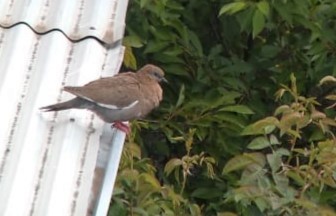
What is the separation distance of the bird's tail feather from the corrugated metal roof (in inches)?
2.1

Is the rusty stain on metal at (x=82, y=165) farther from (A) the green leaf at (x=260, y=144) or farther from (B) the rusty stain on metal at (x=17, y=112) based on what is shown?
(A) the green leaf at (x=260, y=144)

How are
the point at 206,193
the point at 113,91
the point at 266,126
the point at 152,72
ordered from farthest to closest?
1. the point at 206,193
2. the point at 152,72
3. the point at 266,126
4. the point at 113,91

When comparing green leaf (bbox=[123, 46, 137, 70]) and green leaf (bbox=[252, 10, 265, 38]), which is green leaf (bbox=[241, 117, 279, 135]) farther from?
green leaf (bbox=[123, 46, 137, 70])

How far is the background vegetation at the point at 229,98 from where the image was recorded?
3.86 m

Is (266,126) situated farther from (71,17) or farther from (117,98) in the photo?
(71,17)

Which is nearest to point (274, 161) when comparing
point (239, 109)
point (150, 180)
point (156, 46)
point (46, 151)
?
point (150, 180)

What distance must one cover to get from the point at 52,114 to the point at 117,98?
0.29 metres

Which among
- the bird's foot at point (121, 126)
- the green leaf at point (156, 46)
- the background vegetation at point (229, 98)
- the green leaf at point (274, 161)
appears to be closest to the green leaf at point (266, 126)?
the background vegetation at point (229, 98)

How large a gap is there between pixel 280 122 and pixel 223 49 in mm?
1358

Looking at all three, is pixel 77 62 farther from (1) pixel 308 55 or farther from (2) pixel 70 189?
(1) pixel 308 55

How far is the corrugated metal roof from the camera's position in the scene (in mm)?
2940

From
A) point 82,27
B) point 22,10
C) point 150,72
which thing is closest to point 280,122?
point 150,72

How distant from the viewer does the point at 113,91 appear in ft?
11.3

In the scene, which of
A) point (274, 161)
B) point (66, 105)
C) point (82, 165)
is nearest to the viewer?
point (82, 165)
